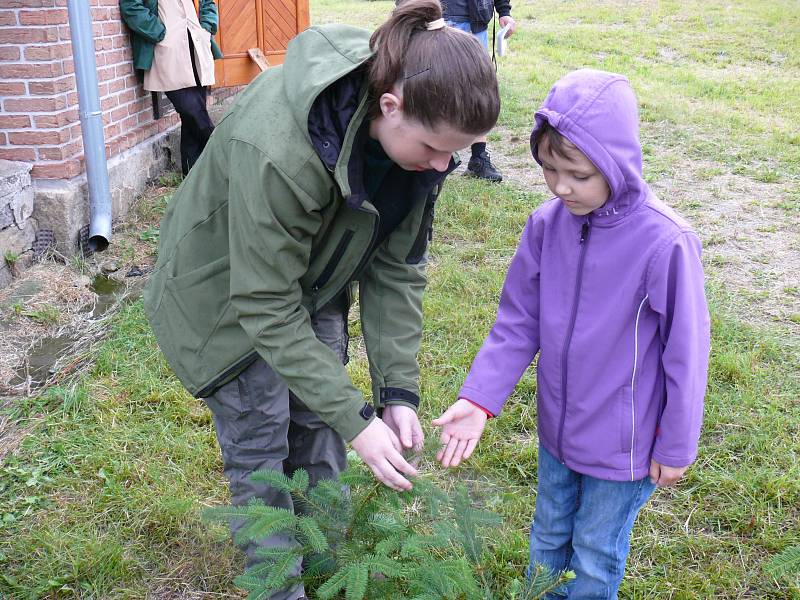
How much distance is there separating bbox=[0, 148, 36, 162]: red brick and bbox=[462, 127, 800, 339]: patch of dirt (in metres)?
3.53

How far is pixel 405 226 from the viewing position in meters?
1.98

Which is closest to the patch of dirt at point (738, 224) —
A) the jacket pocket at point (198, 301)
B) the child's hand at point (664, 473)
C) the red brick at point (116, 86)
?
the child's hand at point (664, 473)

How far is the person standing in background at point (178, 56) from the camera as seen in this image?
5082 millimetres

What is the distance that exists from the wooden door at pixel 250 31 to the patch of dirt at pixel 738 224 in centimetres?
236

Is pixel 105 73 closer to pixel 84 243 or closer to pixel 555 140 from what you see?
pixel 84 243

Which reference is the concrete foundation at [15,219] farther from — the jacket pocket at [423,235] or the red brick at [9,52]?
the jacket pocket at [423,235]

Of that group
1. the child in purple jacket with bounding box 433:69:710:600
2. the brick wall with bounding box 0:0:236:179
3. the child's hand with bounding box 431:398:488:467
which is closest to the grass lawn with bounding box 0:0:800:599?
the child in purple jacket with bounding box 433:69:710:600

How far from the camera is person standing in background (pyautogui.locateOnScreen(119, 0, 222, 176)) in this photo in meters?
5.08

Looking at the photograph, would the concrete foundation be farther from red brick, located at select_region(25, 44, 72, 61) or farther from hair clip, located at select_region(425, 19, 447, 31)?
hair clip, located at select_region(425, 19, 447, 31)

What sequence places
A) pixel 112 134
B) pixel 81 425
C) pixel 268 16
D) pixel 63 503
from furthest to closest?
pixel 268 16, pixel 112 134, pixel 81 425, pixel 63 503

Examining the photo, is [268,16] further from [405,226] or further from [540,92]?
[405,226]

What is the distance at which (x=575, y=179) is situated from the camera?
1.76m

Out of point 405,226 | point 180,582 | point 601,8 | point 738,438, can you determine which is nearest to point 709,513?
point 738,438

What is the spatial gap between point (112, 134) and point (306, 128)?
12.7 feet
